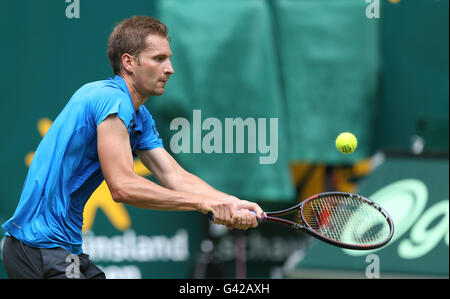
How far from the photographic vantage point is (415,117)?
6746 mm

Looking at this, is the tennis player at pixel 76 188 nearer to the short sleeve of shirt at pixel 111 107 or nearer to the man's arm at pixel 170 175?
the short sleeve of shirt at pixel 111 107

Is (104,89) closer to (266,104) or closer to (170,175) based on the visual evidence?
(170,175)

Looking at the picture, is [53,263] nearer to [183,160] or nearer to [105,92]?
[105,92]

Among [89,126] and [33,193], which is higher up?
[89,126]

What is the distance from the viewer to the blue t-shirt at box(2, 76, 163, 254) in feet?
11.1

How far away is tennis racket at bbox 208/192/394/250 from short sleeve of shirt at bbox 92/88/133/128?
24.0 inches

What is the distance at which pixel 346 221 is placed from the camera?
4.99 m

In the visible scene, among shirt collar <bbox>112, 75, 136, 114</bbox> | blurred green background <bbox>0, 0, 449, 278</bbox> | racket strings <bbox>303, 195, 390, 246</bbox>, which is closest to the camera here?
shirt collar <bbox>112, 75, 136, 114</bbox>

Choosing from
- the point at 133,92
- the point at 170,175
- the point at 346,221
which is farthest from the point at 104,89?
the point at 346,221

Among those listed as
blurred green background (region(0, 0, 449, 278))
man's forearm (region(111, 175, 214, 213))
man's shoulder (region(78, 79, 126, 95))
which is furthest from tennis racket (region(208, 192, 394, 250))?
man's shoulder (region(78, 79, 126, 95))

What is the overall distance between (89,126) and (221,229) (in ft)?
11.2

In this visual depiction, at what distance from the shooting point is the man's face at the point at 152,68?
362 centimetres

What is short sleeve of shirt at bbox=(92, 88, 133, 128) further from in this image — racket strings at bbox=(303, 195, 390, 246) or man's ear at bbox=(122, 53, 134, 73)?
racket strings at bbox=(303, 195, 390, 246)
